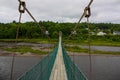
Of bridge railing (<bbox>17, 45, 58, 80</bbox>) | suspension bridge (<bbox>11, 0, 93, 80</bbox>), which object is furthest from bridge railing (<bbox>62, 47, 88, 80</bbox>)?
bridge railing (<bbox>17, 45, 58, 80</bbox>)

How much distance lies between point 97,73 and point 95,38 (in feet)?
158

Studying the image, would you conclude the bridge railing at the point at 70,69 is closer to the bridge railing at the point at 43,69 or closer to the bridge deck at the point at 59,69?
the bridge deck at the point at 59,69

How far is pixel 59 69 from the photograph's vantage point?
33.9 ft

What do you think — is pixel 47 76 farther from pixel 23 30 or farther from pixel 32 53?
pixel 23 30

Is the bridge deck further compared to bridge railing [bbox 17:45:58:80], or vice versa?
bridge railing [bbox 17:45:58:80]

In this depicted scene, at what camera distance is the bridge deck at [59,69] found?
1010 cm

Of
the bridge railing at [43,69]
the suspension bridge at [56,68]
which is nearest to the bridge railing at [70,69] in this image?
the suspension bridge at [56,68]

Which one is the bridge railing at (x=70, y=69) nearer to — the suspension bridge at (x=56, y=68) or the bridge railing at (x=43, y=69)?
the suspension bridge at (x=56, y=68)

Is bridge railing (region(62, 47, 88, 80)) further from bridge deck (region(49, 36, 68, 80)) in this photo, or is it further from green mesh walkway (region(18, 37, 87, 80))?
bridge deck (region(49, 36, 68, 80))

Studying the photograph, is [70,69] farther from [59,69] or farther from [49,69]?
[49,69]

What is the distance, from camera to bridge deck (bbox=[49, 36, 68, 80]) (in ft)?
33.1

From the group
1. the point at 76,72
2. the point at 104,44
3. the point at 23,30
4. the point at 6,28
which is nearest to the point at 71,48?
the point at 104,44

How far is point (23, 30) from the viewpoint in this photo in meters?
79.0

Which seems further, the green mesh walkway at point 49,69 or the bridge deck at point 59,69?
the green mesh walkway at point 49,69
